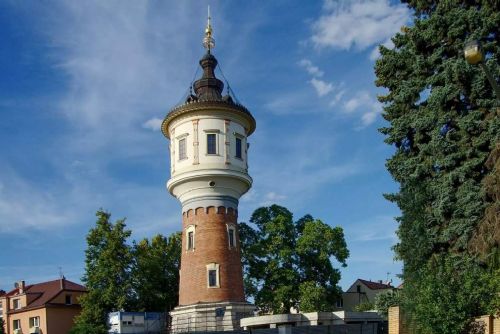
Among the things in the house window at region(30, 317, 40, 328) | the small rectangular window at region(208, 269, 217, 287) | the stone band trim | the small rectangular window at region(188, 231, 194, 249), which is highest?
the stone band trim

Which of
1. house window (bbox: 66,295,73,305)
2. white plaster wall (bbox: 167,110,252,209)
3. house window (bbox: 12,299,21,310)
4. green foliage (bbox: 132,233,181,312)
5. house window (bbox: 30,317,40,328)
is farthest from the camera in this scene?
house window (bbox: 12,299,21,310)

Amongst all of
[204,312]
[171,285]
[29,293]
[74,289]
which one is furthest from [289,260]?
[29,293]

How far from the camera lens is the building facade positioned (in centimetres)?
3638

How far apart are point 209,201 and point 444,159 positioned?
1791 cm

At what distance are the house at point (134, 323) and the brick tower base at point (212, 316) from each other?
6.48 m

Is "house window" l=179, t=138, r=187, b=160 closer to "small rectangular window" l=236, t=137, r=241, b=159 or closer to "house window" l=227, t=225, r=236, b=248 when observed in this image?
"small rectangular window" l=236, t=137, r=241, b=159

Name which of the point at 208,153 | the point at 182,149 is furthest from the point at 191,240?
the point at 182,149

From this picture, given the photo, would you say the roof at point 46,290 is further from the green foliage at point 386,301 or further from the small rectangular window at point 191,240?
the green foliage at point 386,301

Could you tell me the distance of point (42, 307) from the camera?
187 feet

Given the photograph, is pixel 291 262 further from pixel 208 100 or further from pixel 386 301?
pixel 386 301

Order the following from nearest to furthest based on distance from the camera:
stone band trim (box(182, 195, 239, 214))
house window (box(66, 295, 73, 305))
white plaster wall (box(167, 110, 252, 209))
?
1. white plaster wall (box(167, 110, 252, 209))
2. stone band trim (box(182, 195, 239, 214))
3. house window (box(66, 295, 73, 305))

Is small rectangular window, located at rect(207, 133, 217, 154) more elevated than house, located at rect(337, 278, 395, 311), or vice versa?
small rectangular window, located at rect(207, 133, 217, 154)

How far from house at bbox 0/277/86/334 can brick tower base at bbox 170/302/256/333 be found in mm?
24536

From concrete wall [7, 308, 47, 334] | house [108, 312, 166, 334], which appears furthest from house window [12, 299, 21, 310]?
house [108, 312, 166, 334]
